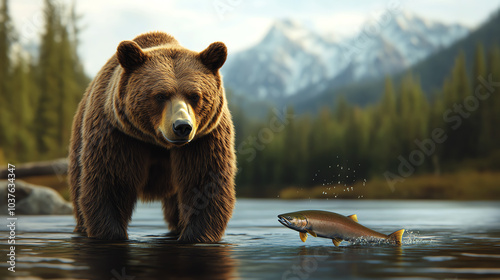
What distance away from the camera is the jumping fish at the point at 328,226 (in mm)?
8211

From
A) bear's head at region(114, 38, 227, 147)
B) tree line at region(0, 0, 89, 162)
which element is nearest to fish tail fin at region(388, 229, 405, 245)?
bear's head at region(114, 38, 227, 147)

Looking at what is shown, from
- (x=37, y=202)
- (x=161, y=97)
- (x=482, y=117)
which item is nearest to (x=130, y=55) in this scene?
(x=161, y=97)

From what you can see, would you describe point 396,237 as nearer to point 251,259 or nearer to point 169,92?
point 251,259

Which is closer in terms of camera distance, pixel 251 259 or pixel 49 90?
pixel 251 259

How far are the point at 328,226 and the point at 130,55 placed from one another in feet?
10.8

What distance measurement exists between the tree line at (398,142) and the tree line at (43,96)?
28032 mm

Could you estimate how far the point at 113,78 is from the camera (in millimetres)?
9258

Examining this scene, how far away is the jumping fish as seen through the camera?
821cm

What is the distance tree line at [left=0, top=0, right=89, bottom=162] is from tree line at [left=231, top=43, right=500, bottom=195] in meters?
28.0

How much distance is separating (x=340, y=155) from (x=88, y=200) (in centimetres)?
6836

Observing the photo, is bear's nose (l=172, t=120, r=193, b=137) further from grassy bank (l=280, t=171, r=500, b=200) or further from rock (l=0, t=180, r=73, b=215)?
grassy bank (l=280, t=171, r=500, b=200)

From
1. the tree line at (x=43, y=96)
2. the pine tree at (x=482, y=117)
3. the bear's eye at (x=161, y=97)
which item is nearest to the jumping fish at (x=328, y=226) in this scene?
the bear's eye at (x=161, y=97)

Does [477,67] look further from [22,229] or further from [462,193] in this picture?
[22,229]

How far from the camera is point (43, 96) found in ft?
177
